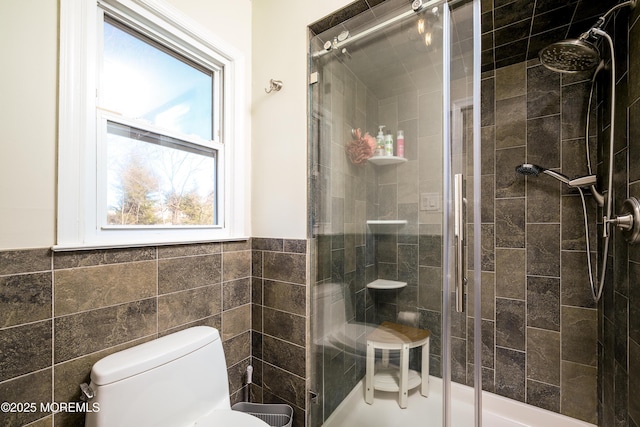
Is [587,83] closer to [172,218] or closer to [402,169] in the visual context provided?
[402,169]

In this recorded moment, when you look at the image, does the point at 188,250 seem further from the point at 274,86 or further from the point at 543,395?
the point at 543,395

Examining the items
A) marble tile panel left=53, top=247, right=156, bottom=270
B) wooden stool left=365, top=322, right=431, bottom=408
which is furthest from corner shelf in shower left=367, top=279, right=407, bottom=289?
marble tile panel left=53, top=247, right=156, bottom=270

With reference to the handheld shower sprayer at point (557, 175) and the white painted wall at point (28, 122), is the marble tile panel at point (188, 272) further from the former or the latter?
the handheld shower sprayer at point (557, 175)

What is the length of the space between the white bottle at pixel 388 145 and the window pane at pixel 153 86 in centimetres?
91

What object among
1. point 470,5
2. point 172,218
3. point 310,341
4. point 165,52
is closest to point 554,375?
point 310,341

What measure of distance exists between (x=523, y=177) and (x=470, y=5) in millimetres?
1060

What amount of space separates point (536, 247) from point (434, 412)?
112 cm

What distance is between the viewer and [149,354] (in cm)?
88

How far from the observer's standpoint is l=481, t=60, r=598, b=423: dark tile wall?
4.51ft

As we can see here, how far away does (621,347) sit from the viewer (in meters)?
1.05

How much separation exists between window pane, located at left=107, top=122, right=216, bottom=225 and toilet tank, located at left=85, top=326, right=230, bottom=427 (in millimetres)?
496

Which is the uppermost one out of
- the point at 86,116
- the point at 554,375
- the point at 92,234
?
the point at 86,116

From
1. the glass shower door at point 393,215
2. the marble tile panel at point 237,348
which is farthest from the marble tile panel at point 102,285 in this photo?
the glass shower door at point 393,215

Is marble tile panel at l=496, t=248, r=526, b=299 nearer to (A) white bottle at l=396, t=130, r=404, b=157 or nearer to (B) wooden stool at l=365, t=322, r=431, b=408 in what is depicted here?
(B) wooden stool at l=365, t=322, r=431, b=408
